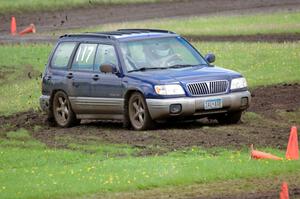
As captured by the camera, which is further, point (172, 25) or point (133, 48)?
point (172, 25)

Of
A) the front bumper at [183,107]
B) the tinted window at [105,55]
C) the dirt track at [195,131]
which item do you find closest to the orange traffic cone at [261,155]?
the dirt track at [195,131]

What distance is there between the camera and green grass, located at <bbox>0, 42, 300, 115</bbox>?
91.5ft

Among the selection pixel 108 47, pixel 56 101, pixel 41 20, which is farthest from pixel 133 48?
Answer: pixel 41 20

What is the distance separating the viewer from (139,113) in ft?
69.7

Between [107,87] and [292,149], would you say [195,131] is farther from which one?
[292,149]

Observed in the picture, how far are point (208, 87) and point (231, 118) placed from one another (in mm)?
956

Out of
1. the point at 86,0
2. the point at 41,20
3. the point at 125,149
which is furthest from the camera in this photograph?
the point at 86,0

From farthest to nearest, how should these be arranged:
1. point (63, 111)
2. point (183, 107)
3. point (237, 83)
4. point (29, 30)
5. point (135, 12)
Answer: point (135, 12) < point (29, 30) < point (63, 111) < point (237, 83) < point (183, 107)

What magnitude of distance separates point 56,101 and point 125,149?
4504 millimetres

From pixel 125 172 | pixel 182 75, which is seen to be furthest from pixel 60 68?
pixel 125 172

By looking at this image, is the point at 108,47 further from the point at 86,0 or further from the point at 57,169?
the point at 86,0

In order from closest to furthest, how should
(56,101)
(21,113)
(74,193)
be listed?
(74,193), (56,101), (21,113)

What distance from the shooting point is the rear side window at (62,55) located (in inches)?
916

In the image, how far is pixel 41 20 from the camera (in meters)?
48.3
